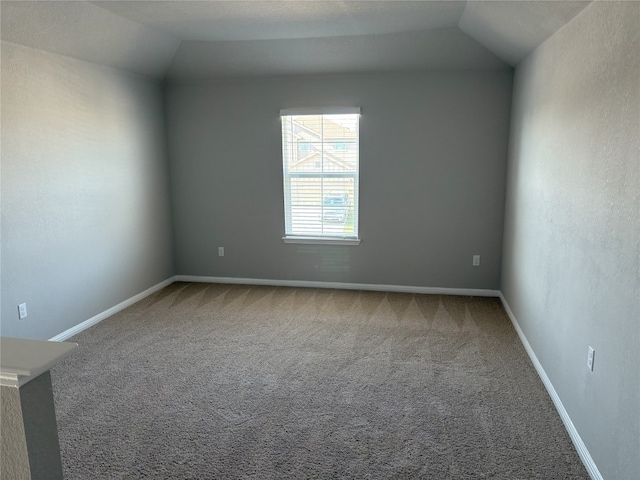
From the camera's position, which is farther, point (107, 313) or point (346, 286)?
Answer: point (346, 286)

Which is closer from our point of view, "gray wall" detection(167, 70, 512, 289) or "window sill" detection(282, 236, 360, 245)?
"gray wall" detection(167, 70, 512, 289)

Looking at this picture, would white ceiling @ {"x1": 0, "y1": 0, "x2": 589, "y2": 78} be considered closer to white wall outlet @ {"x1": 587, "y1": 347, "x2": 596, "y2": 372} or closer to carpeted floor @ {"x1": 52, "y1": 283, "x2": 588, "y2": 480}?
white wall outlet @ {"x1": 587, "y1": 347, "x2": 596, "y2": 372}

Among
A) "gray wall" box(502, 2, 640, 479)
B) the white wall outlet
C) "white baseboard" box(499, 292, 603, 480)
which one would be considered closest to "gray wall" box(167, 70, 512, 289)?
"gray wall" box(502, 2, 640, 479)

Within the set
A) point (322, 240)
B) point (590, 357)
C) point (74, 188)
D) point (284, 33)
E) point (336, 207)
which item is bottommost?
point (590, 357)

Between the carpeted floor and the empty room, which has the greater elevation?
the empty room

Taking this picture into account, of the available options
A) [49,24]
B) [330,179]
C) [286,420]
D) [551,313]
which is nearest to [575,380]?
[551,313]

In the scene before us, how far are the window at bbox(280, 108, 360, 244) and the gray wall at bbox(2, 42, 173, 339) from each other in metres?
1.47

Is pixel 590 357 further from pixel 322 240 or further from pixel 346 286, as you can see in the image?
pixel 322 240

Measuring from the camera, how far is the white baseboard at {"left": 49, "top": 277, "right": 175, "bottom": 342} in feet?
12.0

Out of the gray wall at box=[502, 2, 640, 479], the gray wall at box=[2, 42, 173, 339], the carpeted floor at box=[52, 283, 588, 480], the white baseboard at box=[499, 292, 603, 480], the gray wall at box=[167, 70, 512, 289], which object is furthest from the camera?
the gray wall at box=[167, 70, 512, 289]

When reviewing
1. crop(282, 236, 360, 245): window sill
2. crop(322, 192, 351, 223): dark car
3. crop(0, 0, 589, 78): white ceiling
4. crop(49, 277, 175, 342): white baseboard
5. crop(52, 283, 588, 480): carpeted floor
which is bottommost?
crop(52, 283, 588, 480): carpeted floor

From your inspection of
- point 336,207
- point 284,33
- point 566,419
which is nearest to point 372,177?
point 336,207

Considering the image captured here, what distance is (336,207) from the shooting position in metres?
4.83

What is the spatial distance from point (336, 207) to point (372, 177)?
1.67ft
